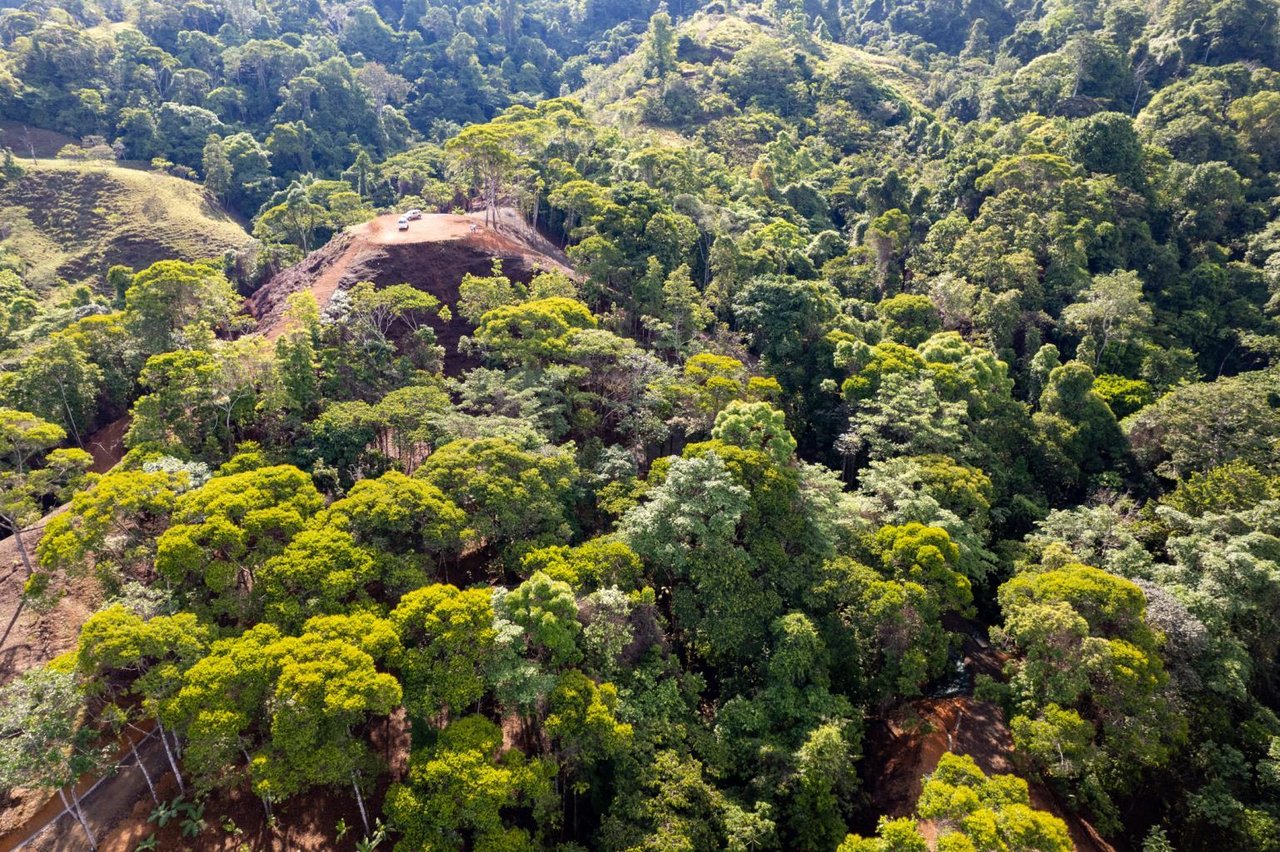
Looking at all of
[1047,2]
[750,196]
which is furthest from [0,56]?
[1047,2]

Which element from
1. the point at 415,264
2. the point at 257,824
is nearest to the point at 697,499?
the point at 257,824

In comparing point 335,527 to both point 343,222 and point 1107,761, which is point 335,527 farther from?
point 343,222

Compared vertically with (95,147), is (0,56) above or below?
above

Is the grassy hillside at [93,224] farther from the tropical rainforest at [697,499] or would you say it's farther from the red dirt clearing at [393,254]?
the red dirt clearing at [393,254]

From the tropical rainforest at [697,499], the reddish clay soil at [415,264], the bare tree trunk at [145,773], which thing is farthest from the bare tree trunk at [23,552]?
the reddish clay soil at [415,264]

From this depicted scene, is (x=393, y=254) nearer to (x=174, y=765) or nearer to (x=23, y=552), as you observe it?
(x=23, y=552)
